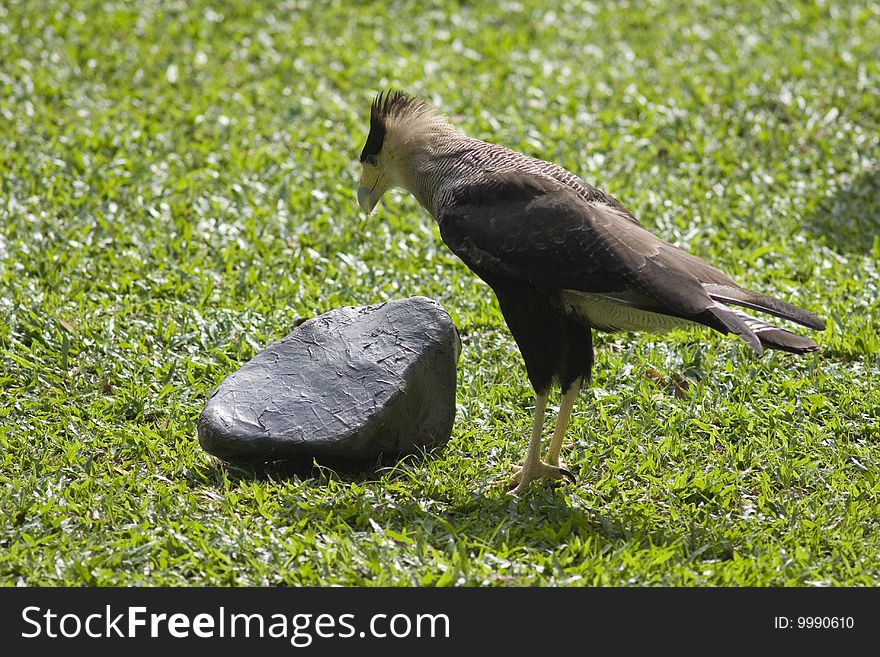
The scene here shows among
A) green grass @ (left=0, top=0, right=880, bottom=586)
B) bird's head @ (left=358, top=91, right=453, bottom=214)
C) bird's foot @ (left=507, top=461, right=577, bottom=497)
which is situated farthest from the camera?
bird's head @ (left=358, top=91, right=453, bottom=214)

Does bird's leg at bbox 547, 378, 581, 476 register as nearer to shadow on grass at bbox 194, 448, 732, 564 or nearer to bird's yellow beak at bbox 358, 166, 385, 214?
shadow on grass at bbox 194, 448, 732, 564

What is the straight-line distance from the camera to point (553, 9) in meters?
11.2

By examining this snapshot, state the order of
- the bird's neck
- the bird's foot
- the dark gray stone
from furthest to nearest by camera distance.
Answer: the bird's neck → the bird's foot → the dark gray stone

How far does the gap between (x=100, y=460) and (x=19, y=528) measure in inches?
27.6

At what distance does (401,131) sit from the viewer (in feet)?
17.5

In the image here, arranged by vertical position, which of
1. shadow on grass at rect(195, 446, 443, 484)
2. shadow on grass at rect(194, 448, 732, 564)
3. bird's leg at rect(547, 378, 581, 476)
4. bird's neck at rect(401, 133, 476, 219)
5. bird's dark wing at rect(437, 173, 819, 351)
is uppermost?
bird's neck at rect(401, 133, 476, 219)

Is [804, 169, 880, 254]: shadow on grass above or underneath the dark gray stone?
above

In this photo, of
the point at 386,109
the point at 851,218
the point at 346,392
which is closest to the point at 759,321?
the point at 346,392

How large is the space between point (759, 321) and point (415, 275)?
291 centimetres

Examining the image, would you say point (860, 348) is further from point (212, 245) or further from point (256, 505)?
point (212, 245)

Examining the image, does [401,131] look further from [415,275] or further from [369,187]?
[415,275]

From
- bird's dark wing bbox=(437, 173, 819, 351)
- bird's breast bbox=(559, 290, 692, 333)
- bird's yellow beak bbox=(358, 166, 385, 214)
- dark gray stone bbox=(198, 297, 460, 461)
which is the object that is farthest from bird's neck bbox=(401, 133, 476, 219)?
bird's breast bbox=(559, 290, 692, 333)

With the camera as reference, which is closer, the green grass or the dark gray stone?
the green grass

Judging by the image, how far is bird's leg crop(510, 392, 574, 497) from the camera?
5008mm
